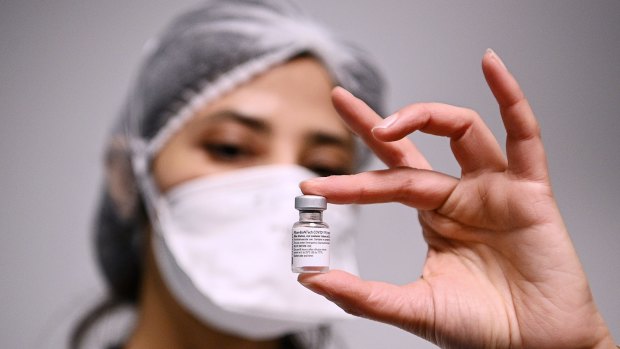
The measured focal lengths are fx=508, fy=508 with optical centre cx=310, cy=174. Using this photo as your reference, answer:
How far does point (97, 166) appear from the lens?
4.54 feet

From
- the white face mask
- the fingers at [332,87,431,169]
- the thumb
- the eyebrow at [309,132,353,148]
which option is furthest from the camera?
the eyebrow at [309,132,353,148]

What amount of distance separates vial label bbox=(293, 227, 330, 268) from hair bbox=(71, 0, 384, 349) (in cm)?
60

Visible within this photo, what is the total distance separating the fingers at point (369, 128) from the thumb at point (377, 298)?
A: 221mm

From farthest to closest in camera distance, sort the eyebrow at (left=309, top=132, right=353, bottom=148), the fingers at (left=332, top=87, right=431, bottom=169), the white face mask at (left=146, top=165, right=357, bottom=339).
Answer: the eyebrow at (left=309, top=132, right=353, bottom=148)
the white face mask at (left=146, top=165, right=357, bottom=339)
the fingers at (left=332, top=87, right=431, bottom=169)

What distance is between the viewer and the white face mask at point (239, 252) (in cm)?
114

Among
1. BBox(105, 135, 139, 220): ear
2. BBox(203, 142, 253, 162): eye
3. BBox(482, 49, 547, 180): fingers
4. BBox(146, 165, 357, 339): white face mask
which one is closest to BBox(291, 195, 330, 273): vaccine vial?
BBox(482, 49, 547, 180): fingers

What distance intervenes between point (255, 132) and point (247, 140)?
27 millimetres

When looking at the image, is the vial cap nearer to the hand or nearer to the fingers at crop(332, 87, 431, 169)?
the hand

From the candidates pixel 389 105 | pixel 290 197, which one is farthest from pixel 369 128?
pixel 389 105

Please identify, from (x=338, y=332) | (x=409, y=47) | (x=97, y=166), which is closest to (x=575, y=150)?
(x=409, y=47)

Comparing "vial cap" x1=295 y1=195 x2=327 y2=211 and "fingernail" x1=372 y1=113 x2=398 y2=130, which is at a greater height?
"fingernail" x1=372 y1=113 x2=398 y2=130

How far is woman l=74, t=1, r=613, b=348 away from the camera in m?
0.75

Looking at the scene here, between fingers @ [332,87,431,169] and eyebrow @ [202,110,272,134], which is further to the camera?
eyebrow @ [202,110,272,134]

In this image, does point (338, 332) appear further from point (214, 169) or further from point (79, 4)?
point (79, 4)
